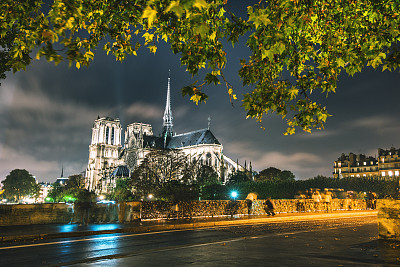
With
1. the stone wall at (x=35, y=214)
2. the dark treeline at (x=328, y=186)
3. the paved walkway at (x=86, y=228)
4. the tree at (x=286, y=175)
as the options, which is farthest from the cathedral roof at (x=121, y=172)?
the stone wall at (x=35, y=214)

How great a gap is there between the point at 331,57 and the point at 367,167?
128412 mm

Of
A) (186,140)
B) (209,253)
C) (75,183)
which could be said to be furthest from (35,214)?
(186,140)

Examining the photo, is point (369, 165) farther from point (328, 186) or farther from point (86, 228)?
point (86, 228)

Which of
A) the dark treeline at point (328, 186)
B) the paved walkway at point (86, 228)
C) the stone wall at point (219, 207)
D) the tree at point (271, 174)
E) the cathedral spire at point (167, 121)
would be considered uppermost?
the cathedral spire at point (167, 121)

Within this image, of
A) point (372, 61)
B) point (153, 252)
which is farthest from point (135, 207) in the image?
point (372, 61)

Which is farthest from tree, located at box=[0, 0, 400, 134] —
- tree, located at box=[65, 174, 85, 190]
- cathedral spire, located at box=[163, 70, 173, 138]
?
cathedral spire, located at box=[163, 70, 173, 138]

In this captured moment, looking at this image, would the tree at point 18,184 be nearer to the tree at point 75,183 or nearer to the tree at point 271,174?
the tree at point 75,183

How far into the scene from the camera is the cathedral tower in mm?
148250

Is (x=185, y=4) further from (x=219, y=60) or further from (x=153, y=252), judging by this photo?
(x=153, y=252)

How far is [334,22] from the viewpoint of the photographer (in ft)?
27.0

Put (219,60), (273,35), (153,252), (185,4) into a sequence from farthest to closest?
(153,252) → (219,60) → (273,35) → (185,4)

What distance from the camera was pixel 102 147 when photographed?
150 meters

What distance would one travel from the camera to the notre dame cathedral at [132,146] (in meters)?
125

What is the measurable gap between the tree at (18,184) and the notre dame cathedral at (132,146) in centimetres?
2429
